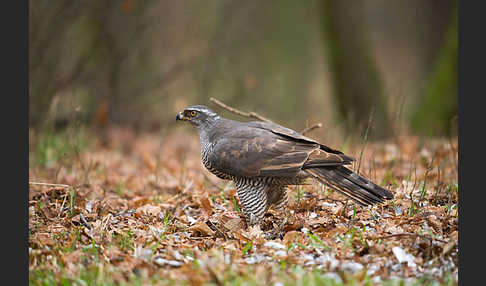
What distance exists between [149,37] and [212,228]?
24.2 feet

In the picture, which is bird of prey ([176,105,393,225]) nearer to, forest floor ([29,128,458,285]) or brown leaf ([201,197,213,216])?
forest floor ([29,128,458,285])

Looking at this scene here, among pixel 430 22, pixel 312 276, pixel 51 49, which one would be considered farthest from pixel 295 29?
pixel 312 276

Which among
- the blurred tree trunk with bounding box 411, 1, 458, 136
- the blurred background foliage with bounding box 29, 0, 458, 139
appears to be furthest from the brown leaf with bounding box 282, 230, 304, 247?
the blurred tree trunk with bounding box 411, 1, 458, 136

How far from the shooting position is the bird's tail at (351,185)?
15.1 feet

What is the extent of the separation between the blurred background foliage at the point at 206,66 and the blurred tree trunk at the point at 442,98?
0.02 meters

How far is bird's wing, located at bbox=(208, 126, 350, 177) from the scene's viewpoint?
16.0ft

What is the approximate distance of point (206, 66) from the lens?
12.3 metres

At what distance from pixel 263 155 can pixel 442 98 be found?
255 inches

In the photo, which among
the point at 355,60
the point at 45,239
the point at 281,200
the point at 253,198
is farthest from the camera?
the point at 355,60

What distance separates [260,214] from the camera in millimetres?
5082

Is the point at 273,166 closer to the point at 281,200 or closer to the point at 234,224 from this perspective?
the point at 281,200

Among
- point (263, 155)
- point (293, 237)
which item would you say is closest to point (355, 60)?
point (263, 155)

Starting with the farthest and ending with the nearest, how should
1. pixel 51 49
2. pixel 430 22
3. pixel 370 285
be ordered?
pixel 430 22 < pixel 51 49 < pixel 370 285

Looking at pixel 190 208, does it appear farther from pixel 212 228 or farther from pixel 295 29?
pixel 295 29
